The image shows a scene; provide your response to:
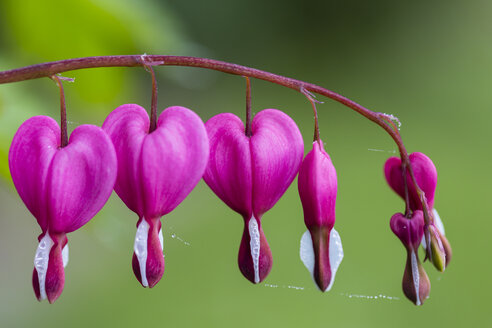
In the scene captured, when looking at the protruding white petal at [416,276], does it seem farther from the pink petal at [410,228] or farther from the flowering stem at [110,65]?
the flowering stem at [110,65]

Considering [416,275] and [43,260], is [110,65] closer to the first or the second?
[43,260]

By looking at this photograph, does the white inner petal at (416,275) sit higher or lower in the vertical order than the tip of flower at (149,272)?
lower

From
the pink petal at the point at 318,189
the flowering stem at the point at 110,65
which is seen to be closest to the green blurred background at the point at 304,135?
the flowering stem at the point at 110,65

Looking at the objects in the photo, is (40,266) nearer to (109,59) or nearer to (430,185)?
(109,59)

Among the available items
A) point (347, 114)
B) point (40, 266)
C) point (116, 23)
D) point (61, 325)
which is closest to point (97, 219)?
point (116, 23)

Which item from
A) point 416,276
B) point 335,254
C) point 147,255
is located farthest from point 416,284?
point 147,255

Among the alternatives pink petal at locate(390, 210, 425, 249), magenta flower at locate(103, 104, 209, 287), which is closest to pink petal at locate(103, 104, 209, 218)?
magenta flower at locate(103, 104, 209, 287)

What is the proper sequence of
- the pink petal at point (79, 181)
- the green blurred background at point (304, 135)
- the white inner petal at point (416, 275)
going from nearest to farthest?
the pink petal at point (79, 181)
the white inner petal at point (416, 275)
the green blurred background at point (304, 135)
